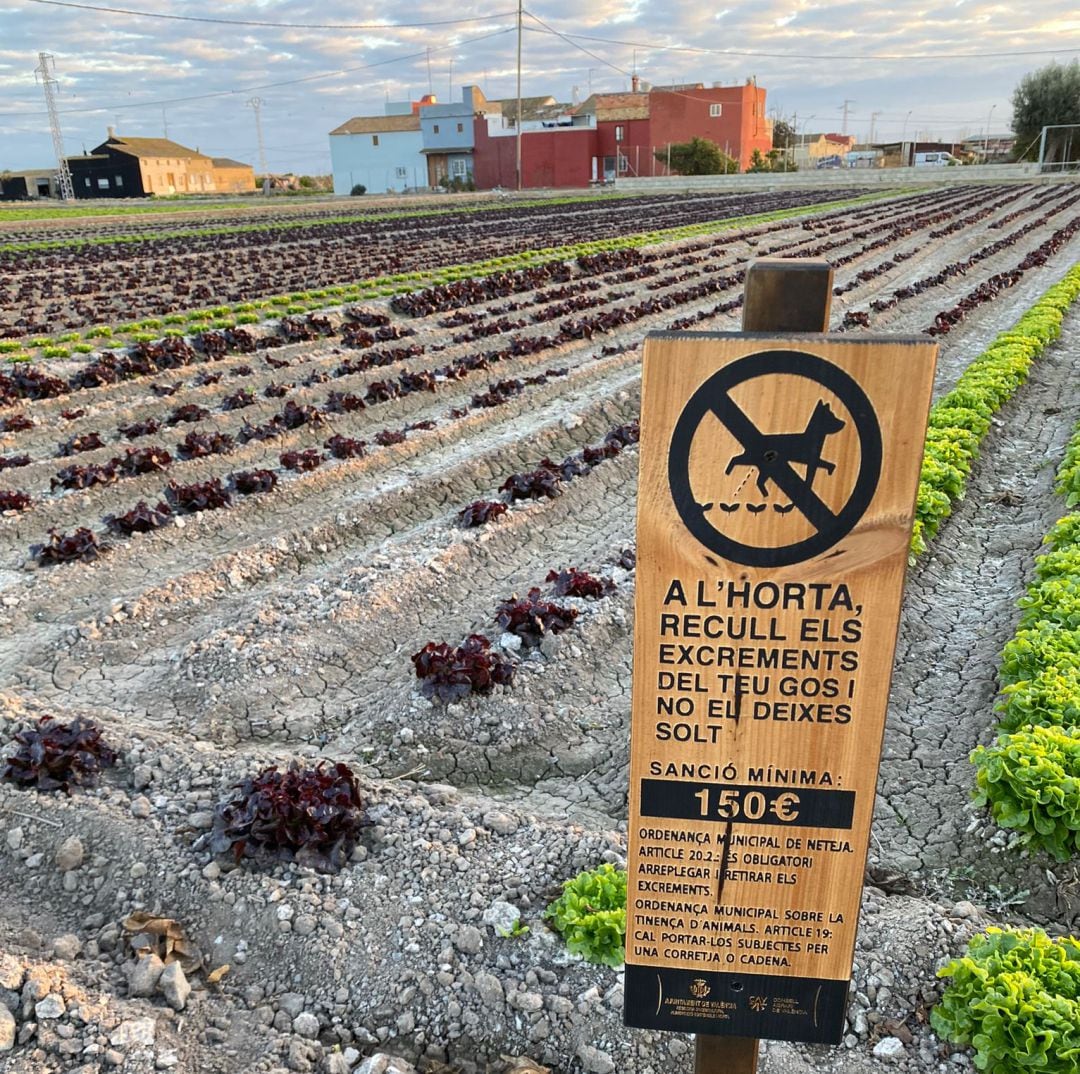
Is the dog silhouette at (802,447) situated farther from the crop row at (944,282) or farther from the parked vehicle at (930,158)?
the parked vehicle at (930,158)

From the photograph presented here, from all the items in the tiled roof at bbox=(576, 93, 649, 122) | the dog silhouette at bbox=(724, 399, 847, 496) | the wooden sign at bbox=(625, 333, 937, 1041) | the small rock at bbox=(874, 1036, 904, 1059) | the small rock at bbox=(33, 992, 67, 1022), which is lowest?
the small rock at bbox=(874, 1036, 904, 1059)

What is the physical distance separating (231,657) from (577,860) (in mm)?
3574

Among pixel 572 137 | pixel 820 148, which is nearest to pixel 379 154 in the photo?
pixel 572 137

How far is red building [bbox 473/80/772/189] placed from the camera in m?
85.1

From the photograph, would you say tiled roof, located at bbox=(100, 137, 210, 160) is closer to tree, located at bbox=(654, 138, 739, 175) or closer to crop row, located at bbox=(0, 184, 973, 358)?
tree, located at bbox=(654, 138, 739, 175)

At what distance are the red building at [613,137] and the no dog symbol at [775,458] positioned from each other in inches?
3516

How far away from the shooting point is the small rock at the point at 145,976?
166 inches

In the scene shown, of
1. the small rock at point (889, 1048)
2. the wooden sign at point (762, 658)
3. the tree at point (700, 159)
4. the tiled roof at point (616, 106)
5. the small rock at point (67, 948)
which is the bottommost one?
the small rock at point (67, 948)

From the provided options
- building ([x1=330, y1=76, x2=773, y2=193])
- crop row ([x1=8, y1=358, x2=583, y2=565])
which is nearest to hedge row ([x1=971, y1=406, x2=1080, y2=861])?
crop row ([x1=8, y1=358, x2=583, y2=565])

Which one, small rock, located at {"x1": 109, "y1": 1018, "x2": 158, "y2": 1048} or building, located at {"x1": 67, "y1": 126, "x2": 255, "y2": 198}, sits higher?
building, located at {"x1": 67, "y1": 126, "x2": 255, "y2": 198}

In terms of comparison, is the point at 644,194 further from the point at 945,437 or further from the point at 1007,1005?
the point at 1007,1005

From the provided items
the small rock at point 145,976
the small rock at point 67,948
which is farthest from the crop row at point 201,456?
the small rock at point 145,976

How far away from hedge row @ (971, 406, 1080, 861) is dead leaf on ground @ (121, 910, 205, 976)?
164 inches

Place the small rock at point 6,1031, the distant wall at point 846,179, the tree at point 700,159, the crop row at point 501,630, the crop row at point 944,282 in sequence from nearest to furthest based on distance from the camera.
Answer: the small rock at point 6,1031 → the crop row at point 501,630 → the crop row at point 944,282 → the distant wall at point 846,179 → the tree at point 700,159
